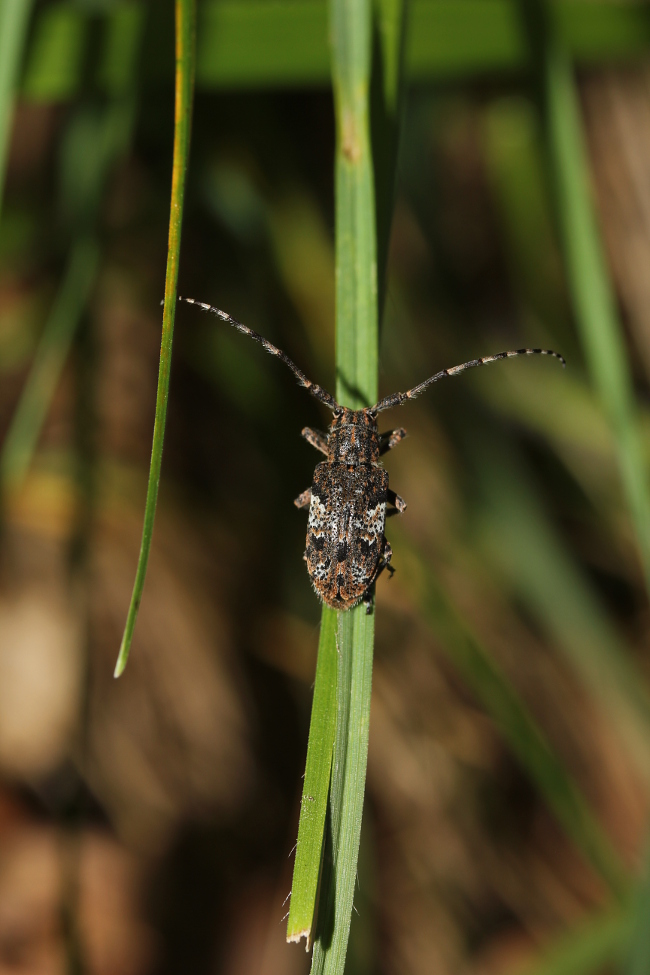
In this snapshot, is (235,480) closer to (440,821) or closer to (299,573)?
(299,573)

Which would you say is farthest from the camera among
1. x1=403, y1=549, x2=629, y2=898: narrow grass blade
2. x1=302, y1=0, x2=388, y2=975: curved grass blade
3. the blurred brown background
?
the blurred brown background

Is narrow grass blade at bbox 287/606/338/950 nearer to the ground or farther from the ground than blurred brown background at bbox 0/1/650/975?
nearer to the ground

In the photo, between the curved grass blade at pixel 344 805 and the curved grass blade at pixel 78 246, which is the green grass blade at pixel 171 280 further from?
the curved grass blade at pixel 78 246

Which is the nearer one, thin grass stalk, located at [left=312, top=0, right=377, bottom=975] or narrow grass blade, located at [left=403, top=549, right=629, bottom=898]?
thin grass stalk, located at [left=312, top=0, right=377, bottom=975]

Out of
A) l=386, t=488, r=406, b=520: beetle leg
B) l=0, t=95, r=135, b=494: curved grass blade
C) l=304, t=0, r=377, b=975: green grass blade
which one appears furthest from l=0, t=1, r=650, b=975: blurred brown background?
l=304, t=0, r=377, b=975: green grass blade

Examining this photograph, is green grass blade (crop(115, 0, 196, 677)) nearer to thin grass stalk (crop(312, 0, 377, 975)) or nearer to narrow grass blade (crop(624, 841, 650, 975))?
thin grass stalk (crop(312, 0, 377, 975))

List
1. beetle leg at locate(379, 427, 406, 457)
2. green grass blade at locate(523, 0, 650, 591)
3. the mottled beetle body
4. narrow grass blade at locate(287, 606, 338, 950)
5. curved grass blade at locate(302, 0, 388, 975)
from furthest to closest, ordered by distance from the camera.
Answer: beetle leg at locate(379, 427, 406, 457), green grass blade at locate(523, 0, 650, 591), the mottled beetle body, curved grass blade at locate(302, 0, 388, 975), narrow grass blade at locate(287, 606, 338, 950)

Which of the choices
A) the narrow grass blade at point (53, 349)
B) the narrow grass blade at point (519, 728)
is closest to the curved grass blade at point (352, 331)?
the narrow grass blade at point (519, 728)
